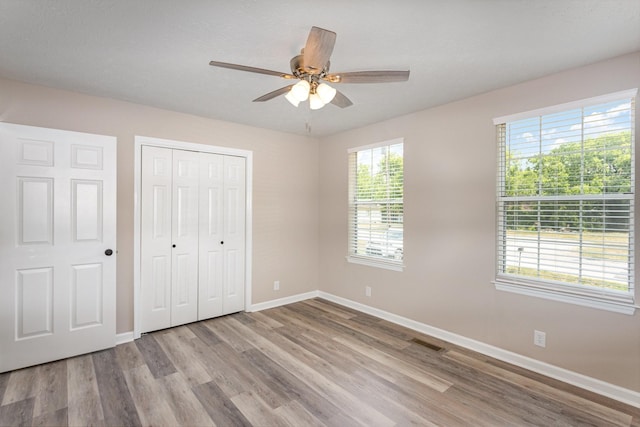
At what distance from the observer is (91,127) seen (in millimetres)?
3061

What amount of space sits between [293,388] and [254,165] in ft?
9.17

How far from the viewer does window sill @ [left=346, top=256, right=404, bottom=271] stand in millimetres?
3773

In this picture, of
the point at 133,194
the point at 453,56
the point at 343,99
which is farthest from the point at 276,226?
the point at 453,56

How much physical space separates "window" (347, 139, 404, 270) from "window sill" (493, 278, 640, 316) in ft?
3.94

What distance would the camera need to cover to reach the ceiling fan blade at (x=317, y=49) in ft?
5.00

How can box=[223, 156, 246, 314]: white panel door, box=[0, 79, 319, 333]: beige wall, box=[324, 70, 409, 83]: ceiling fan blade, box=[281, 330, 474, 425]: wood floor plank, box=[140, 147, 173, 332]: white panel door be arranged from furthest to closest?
1. box=[223, 156, 246, 314]: white panel door
2. box=[140, 147, 173, 332]: white panel door
3. box=[0, 79, 319, 333]: beige wall
4. box=[281, 330, 474, 425]: wood floor plank
5. box=[324, 70, 409, 83]: ceiling fan blade

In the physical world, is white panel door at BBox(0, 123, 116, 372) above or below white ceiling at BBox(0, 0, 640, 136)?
below

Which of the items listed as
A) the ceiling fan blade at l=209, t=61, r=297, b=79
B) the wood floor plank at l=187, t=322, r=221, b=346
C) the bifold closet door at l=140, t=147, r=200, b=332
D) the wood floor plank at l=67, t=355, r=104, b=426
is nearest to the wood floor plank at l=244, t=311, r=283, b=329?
the wood floor plank at l=187, t=322, r=221, b=346

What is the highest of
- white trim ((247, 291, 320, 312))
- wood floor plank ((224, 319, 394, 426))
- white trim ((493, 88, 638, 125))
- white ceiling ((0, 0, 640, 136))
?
white ceiling ((0, 0, 640, 136))

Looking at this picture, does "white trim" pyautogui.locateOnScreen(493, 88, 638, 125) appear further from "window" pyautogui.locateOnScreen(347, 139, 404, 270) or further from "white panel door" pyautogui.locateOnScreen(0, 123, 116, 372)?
"white panel door" pyautogui.locateOnScreen(0, 123, 116, 372)

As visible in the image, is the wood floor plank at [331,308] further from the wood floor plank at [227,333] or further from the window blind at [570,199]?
the window blind at [570,199]

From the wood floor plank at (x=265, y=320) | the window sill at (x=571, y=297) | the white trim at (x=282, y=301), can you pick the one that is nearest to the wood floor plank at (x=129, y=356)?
the wood floor plank at (x=265, y=320)

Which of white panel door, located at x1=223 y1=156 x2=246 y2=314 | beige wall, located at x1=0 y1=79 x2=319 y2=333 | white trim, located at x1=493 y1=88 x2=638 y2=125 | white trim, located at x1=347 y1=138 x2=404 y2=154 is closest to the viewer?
white trim, located at x1=493 y1=88 x2=638 y2=125

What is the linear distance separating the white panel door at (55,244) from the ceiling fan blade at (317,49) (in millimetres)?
2375
